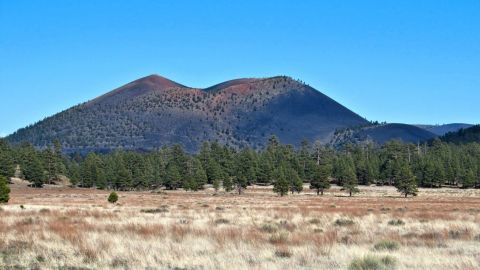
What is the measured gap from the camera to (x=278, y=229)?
22.1 metres

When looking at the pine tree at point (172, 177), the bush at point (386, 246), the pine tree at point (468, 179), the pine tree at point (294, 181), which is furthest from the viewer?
the pine tree at point (468, 179)

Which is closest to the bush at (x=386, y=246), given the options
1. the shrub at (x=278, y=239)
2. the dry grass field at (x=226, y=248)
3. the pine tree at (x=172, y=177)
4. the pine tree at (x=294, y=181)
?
the dry grass field at (x=226, y=248)

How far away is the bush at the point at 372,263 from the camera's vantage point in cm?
1230

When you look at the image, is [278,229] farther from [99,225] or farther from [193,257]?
[193,257]

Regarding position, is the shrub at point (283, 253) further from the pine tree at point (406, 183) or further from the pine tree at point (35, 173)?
the pine tree at point (35, 173)

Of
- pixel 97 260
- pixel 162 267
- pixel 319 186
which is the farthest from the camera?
pixel 319 186

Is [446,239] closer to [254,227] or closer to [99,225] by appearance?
[254,227]

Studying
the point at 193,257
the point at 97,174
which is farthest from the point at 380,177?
the point at 193,257

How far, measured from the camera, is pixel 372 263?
12422 mm

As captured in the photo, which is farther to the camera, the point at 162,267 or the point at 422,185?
the point at 422,185

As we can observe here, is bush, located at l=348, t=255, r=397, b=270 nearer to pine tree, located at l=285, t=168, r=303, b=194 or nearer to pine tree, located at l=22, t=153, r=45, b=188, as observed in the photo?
pine tree, located at l=285, t=168, r=303, b=194

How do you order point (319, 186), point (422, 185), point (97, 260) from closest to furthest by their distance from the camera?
point (97, 260) → point (319, 186) → point (422, 185)

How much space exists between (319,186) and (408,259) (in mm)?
85568

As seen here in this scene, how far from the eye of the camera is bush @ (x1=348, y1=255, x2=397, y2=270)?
40.4ft
